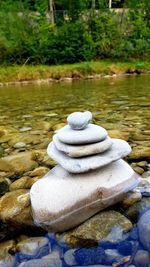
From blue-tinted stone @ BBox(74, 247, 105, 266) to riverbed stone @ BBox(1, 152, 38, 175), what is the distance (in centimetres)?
142

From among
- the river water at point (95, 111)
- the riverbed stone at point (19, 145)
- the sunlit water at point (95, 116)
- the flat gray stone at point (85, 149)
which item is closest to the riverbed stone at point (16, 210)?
the sunlit water at point (95, 116)

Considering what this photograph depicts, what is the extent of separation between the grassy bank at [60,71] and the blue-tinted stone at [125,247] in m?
15.1

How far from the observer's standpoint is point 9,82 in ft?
55.1

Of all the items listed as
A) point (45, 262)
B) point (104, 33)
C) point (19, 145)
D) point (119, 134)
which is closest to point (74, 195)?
point (45, 262)

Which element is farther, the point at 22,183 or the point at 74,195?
the point at 22,183

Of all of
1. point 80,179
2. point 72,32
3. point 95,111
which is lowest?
point 95,111

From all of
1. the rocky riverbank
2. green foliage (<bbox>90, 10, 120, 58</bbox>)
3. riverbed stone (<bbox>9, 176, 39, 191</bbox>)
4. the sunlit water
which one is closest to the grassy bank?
green foliage (<bbox>90, 10, 120, 58</bbox>)

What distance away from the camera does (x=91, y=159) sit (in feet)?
8.00

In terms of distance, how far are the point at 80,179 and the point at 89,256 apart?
56cm

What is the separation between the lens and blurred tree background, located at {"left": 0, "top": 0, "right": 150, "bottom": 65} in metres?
21.2

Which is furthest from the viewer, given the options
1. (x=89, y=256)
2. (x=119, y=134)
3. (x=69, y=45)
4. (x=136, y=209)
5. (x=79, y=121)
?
(x=69, y=45)

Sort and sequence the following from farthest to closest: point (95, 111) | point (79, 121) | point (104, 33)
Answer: point (104, 33)
point (95, 111)
point (79, 121)

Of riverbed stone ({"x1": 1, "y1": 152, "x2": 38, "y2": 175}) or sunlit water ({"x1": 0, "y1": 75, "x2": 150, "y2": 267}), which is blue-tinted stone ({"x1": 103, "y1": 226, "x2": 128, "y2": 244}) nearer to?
sunlit water ({"x1": 0, "y1": 75, "x2": 150, "y2": 267})

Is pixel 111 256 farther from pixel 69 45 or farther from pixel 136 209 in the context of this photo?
pixel 69 45
